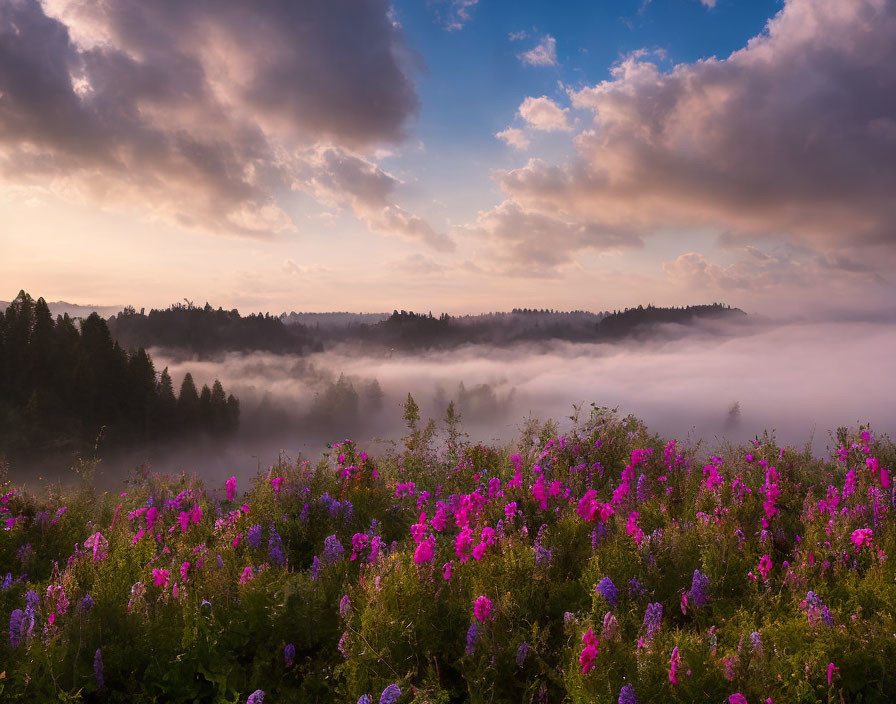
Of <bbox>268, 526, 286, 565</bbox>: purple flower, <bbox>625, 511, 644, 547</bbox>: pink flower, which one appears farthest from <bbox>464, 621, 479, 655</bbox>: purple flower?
<bbox>268, 526, 286, 565</bbox>: purple flower

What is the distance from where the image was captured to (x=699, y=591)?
3.62 meters

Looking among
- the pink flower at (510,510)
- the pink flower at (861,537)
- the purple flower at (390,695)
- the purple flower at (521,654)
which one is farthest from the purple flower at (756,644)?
the pink flower at (510,510)

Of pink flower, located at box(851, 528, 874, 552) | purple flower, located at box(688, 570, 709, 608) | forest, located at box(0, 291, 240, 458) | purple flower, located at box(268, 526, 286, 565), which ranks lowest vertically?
forest, located at box(0, 291, 240, 458)

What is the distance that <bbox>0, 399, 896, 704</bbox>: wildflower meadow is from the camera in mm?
2871

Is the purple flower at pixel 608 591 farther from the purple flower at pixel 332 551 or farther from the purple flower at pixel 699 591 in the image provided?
the purple flower at pixel 332 551

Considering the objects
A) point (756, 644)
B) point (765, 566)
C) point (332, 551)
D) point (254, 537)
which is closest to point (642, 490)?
point (765, 566)

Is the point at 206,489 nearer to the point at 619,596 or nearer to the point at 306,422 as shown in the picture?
the point at 619,596

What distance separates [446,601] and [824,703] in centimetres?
209

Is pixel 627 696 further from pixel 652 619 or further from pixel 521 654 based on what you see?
pixel 521 654

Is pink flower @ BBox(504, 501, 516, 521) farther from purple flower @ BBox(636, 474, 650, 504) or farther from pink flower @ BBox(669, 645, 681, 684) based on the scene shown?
pink flower @ BBox(669, 645, 681, 684)

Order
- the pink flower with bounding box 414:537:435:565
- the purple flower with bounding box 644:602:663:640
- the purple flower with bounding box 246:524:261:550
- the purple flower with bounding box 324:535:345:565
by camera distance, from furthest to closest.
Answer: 1. the purple flower with bounding box 246:524:261:550
2. the purple flower with bounding box 324:535:345:565
3. the pink flower with bounding box 414:537:435:565
4. the purple flower with bounding box 644:602:663:640

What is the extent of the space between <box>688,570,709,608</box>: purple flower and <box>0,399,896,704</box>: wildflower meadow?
1 centimetres

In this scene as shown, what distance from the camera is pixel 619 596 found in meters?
3.65

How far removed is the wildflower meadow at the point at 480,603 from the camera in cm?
287
